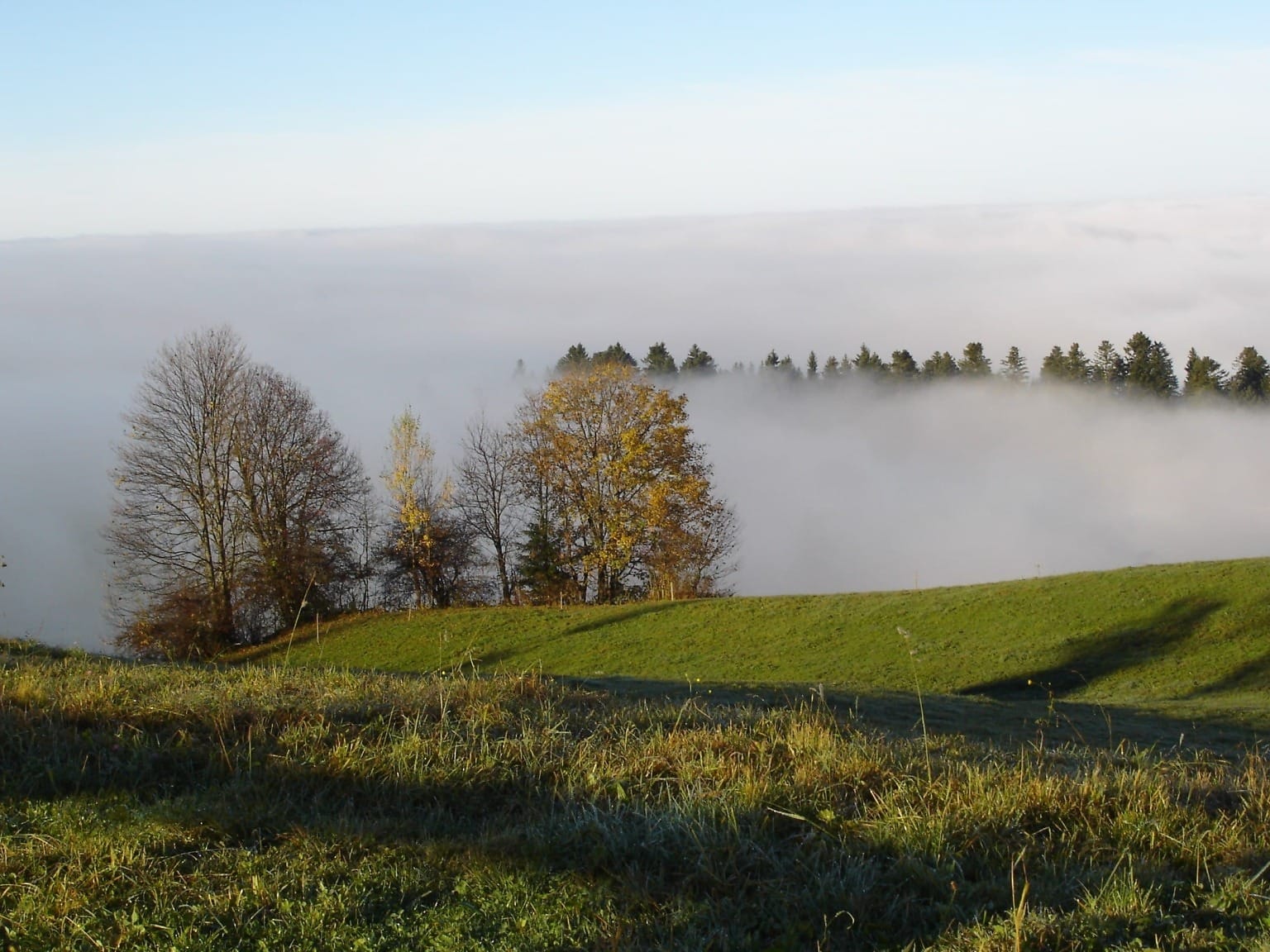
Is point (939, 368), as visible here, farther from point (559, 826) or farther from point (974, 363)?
point (559, 826)

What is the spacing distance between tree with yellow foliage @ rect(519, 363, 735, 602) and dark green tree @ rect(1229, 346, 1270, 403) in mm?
70508

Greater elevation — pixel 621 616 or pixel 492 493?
pixel 492 493

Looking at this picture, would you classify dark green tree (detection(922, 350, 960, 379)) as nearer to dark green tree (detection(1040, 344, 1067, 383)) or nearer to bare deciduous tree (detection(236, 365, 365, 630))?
dark green tree (detection(1040, 344, 1067, 383))

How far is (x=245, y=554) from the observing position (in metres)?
47.6

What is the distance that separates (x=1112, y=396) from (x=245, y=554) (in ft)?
309

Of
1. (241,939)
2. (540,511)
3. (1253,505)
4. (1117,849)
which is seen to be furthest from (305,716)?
(1253,505)

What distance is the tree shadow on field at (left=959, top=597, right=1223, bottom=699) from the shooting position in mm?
28766

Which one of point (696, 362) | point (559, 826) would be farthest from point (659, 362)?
point (559, 826)

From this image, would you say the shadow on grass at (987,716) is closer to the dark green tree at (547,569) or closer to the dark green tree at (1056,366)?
the dark green tree at (547,569)

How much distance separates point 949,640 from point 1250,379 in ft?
280

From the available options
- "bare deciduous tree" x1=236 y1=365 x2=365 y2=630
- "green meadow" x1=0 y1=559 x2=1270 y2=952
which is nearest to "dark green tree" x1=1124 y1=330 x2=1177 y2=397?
"bare deciduous tree" x1=236 y1=365 x2=365 y2=630

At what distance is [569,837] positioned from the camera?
5055 mm

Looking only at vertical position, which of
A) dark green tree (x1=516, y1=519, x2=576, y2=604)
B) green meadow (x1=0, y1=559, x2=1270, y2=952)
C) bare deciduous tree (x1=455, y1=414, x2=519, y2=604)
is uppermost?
green meadow (x1=0, y1=559, x2=1270, y2=952)

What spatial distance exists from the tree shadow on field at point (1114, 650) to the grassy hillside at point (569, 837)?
906 inches
